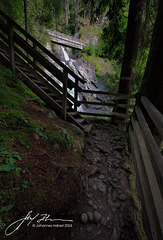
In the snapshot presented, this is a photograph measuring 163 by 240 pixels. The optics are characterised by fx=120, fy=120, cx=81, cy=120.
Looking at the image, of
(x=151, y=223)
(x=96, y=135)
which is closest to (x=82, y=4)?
(x=96, y=135)

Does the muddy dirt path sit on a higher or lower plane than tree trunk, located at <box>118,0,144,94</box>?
lower

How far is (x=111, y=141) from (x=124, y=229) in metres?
2.41

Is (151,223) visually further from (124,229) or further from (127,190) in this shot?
(127,190)

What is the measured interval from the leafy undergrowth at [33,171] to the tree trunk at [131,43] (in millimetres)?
3831

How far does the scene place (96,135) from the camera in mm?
4309

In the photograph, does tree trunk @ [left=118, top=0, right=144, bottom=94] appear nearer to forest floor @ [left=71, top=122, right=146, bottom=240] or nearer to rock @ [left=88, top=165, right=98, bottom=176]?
forest floor @ [left=71, top=122, right=146, bottom=240]

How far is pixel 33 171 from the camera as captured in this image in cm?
165

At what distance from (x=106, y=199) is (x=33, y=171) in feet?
4.98

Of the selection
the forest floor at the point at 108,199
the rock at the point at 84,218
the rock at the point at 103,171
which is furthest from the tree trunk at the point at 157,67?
the rock at the point at 84,218

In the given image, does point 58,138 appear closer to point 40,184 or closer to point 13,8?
point 40,184

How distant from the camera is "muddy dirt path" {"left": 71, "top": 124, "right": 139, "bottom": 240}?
1779 mm

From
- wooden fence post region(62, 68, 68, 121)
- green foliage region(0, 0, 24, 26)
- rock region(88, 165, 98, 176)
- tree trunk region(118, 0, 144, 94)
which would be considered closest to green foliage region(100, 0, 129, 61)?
tree trunk region(118, 0, 144, 94)

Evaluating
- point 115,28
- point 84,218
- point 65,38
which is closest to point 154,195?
point 84,218

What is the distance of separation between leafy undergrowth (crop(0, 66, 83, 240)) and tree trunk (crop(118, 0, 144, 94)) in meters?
3.83
